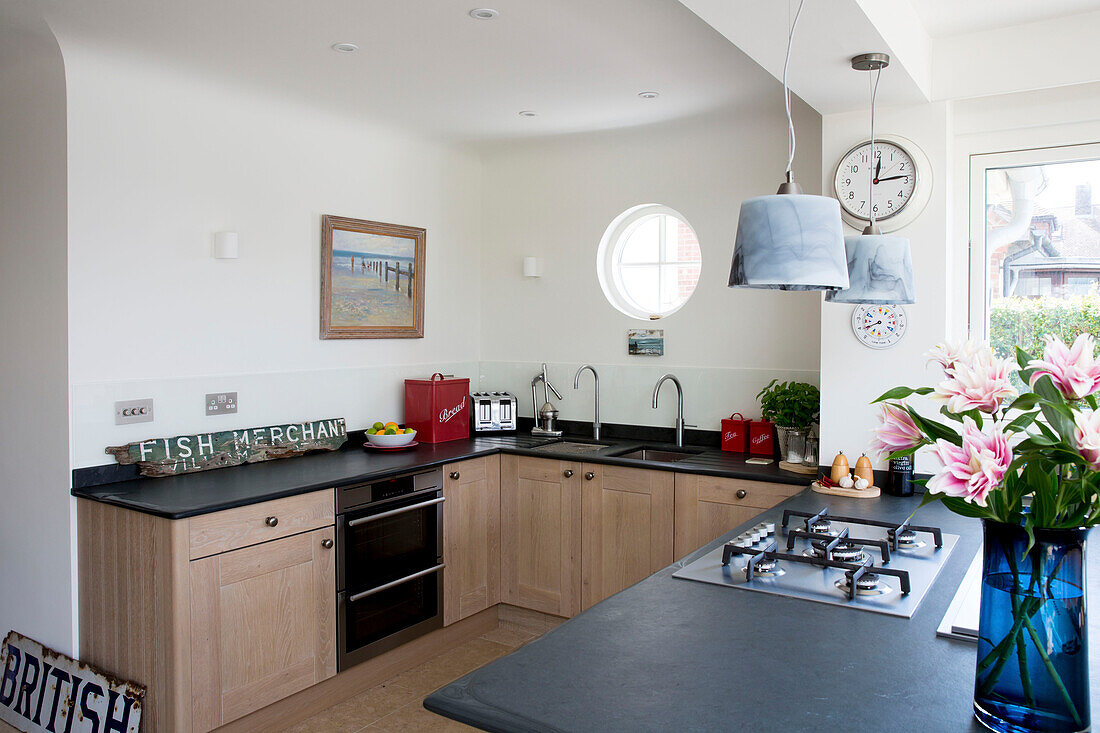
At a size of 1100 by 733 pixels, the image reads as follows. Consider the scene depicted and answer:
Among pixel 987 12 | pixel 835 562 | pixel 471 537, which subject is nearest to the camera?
pixel 835 562

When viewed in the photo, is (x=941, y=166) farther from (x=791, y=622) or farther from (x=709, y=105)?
(x=791, y=622)

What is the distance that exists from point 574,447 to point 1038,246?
86.4 inches

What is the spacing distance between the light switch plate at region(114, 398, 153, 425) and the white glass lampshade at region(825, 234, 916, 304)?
2.56 metres

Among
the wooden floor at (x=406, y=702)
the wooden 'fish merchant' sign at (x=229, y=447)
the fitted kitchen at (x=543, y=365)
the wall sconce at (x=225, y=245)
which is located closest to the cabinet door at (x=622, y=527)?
the fitted kitchen at (x=543, y=365)

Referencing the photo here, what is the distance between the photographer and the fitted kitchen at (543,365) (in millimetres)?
1887

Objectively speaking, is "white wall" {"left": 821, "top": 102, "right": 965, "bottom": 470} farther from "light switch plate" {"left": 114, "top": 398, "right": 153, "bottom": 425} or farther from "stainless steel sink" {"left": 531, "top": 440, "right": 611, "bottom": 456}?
"light switch plate" {"left": 114, "top": 398, "right": 153, "bottom": 425}

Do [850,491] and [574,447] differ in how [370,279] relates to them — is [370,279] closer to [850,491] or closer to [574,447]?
[574,447]

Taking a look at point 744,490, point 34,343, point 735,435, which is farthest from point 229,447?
point 735,435

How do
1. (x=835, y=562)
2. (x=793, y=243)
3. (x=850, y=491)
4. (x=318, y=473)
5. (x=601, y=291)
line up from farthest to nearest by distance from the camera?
(x=601, y=291) < (x=318, y=473) < (x=850, y=491) < (x=835, y=562) < (x=793, y=243)

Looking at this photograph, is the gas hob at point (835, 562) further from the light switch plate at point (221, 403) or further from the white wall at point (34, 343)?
the white wall at point (34, 343)

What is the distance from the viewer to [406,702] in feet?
11.2

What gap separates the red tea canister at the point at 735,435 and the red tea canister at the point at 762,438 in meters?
0.06

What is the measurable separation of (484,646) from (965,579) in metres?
2.52

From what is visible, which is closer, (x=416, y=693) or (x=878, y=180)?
(x=878, y=180)
